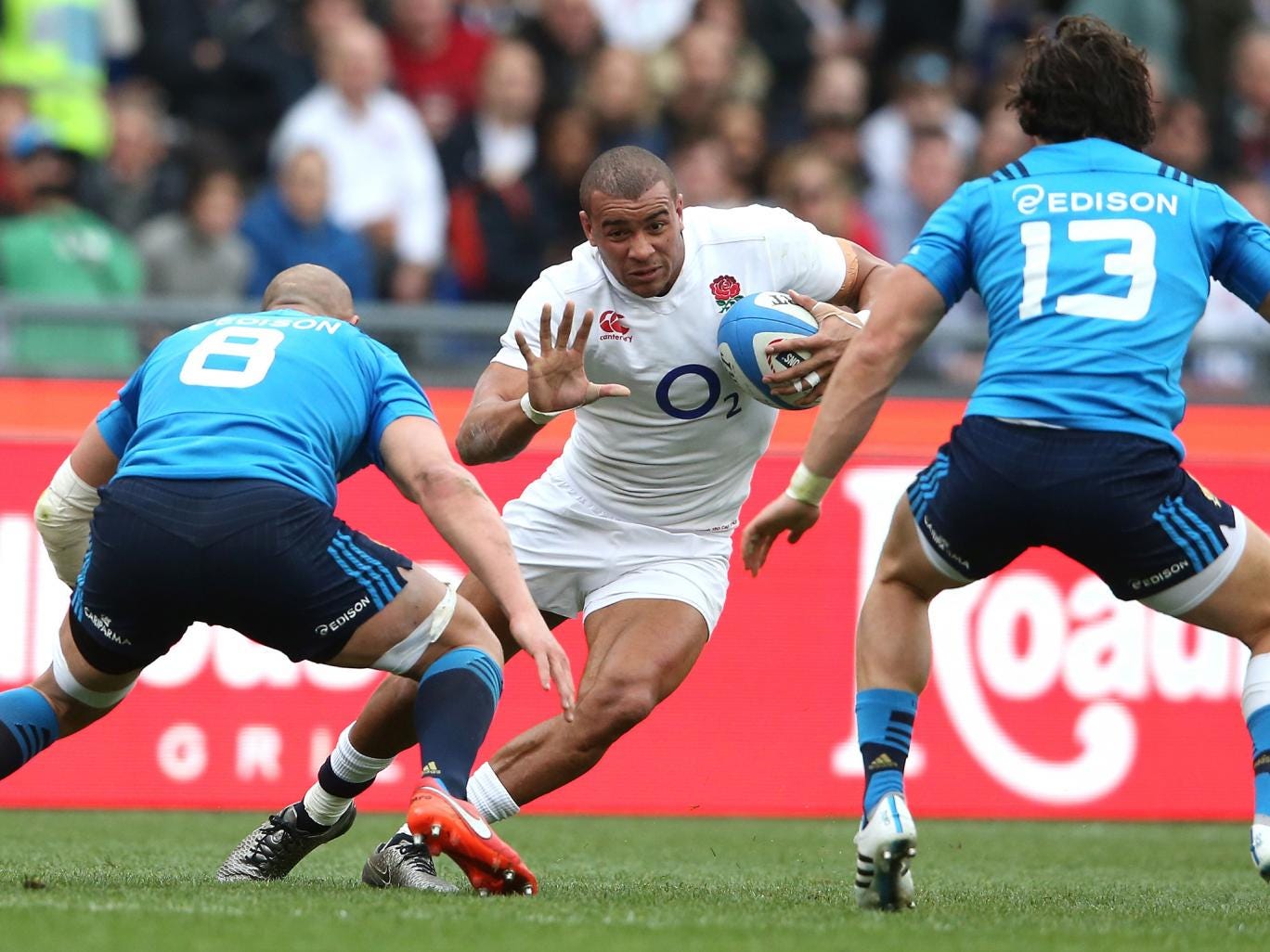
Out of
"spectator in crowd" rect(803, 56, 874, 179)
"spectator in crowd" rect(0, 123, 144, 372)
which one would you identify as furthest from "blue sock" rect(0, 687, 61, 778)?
"spectator in crowd" rect(803, 56, 874, 179)

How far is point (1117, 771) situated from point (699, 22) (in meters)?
5.96

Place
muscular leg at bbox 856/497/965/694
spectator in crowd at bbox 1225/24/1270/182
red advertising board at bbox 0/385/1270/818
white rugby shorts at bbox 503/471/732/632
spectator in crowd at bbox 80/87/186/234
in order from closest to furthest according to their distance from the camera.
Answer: muscular leg at bbox 856/497/965/694 < white rugby shorts at bbox 503/471/732/632 < red advertising board at bbox 0/385/1270/818 < spectator in crowd at bbox 80/87/186/234 < spectator in crowd at bbox 1225/24/1270/182

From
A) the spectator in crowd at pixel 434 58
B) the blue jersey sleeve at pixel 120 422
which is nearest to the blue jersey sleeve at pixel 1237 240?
the blue jersey sleeve at pixel 120 422

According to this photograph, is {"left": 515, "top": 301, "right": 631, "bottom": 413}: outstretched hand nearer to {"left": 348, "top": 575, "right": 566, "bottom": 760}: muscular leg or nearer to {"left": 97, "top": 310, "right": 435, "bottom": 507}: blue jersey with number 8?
{"left": 97, "top": 310, "right": 435, "bottom": 507}: blue jersey with number 8

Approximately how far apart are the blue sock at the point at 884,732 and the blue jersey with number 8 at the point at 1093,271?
0.80 meters

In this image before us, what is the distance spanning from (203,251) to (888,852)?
20.7 feet

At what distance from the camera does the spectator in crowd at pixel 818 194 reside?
11.0m

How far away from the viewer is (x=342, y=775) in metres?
5.88

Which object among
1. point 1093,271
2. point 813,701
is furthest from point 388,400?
point 813,701

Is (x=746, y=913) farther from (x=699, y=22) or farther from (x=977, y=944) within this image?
(x=699, y=22)

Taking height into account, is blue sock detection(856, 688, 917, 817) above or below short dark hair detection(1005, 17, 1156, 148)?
below

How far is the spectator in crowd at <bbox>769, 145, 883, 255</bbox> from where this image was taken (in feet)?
36.2

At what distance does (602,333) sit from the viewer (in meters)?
6.13

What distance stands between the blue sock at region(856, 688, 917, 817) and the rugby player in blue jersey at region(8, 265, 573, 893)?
0.89 m
